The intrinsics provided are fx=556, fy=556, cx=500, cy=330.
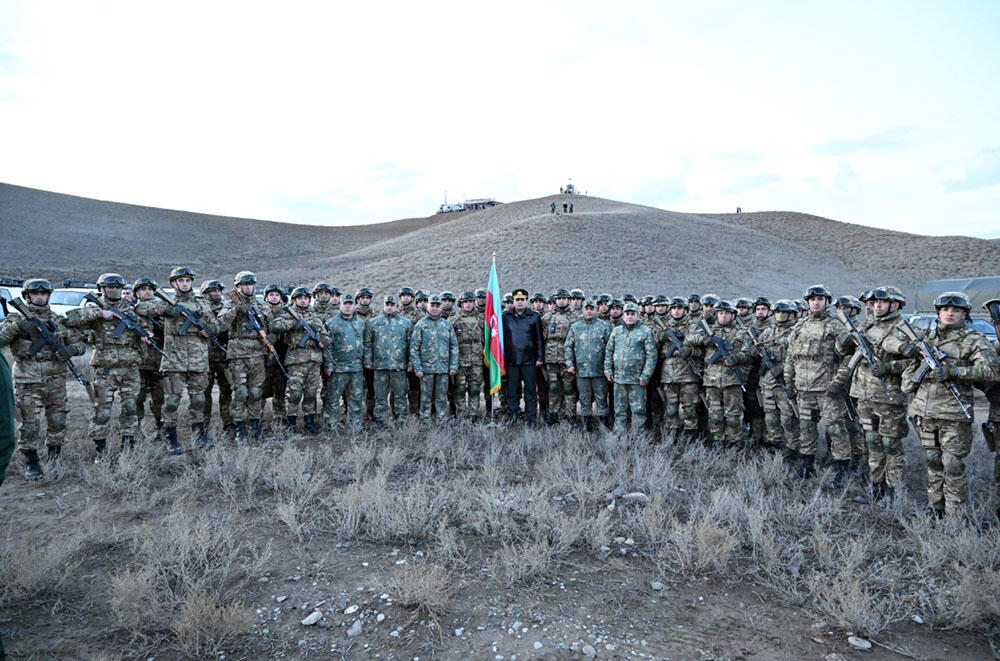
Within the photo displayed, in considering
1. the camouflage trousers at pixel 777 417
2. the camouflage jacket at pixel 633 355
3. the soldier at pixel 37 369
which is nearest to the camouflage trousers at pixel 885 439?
the camouflage trousers at pixel 777 417

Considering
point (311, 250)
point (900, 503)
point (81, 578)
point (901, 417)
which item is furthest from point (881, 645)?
point (311, 250)

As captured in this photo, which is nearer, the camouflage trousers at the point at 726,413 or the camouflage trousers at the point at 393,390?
the camouflage trousers at the point at 726,413

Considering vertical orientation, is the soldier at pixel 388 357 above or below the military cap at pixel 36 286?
below

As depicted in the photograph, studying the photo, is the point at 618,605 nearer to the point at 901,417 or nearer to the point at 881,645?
the point at 881,645

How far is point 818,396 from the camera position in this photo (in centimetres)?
633

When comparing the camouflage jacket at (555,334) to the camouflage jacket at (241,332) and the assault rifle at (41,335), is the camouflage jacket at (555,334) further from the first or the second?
the assault rifle at (41,335)

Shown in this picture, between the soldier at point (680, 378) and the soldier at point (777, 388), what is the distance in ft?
2.84

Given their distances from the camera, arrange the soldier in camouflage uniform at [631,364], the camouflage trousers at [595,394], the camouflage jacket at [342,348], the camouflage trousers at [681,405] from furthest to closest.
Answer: the camouflage trousers at [595,394]
the camouflage jacket at [342,348]
the soldier in camouflage uniform at [631,364]
the camouflage trousers at [681,405]

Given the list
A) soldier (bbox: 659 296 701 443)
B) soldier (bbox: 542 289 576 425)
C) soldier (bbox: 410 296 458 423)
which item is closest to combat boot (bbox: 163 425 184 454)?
soldier (bbox: 410 296 458 423)

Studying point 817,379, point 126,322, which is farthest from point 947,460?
point 126,322

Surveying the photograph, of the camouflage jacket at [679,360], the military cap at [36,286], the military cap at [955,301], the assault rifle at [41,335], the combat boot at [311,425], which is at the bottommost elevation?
the combat boot at [311,425]

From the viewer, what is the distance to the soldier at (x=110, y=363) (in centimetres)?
662

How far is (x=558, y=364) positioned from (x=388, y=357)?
2688 millimetres

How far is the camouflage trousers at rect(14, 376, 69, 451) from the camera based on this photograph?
604 centimetres
